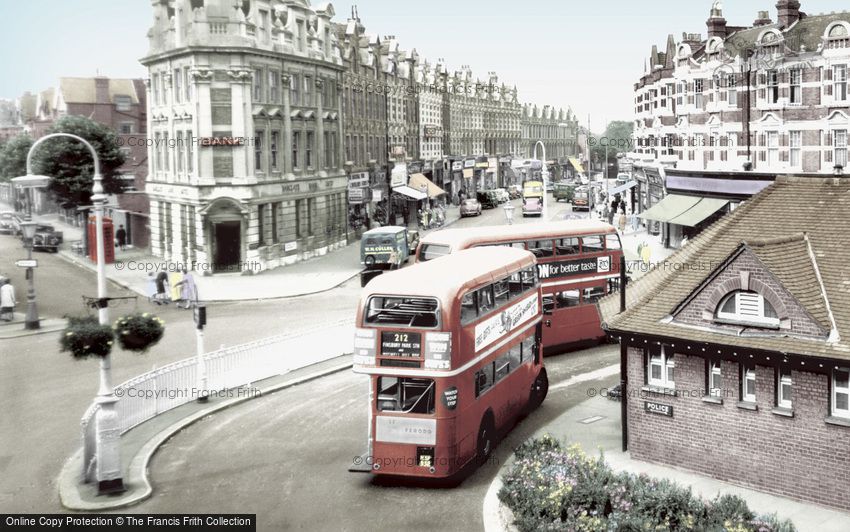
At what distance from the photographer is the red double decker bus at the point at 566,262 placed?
94.1ft

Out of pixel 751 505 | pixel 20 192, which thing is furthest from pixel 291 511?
pixel 20 192

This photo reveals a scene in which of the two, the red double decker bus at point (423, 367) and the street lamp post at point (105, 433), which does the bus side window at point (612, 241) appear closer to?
the red double decker bus at point (423, 367)

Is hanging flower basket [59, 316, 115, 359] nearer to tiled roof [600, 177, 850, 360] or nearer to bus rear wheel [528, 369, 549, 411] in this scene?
tiled roof [600, 177, 850, 360]

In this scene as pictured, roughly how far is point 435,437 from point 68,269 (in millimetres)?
33878

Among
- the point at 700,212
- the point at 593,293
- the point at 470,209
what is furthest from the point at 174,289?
the point at 470,209

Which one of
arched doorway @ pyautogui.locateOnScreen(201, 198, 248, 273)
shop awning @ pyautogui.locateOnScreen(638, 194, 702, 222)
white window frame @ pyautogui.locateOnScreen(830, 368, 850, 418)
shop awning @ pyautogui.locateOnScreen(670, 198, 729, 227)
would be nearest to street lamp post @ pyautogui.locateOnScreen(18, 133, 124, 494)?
white window frame @ pyautogui.locateOnScreen(830, 368, 850, 418)

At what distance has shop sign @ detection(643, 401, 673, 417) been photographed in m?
18.7

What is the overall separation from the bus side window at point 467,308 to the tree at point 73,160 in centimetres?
3249

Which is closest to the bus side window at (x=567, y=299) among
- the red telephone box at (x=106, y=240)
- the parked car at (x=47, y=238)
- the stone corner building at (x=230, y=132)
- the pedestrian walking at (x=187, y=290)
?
the pedestrian walking at (x=187, y=290)

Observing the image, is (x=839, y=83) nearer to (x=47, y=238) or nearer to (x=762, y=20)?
(x=762, y=20)

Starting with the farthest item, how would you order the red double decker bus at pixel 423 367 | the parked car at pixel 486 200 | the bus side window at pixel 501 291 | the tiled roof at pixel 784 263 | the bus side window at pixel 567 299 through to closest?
1. the parked car at pixel 486 200
2. the bus side window at pixel 567 299
3. the bus side window at pixel 501 291
4. the red double decker bus at pixel 423 367
5. the tiled roof at pixel 784 263

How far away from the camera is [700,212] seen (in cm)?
4694

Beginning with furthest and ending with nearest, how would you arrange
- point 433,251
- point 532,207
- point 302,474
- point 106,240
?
point 532,207
point 106,240
point 433,251
point 302,474

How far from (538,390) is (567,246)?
7.11m
